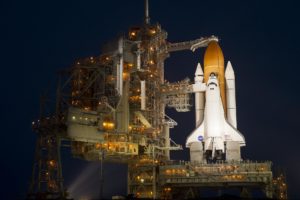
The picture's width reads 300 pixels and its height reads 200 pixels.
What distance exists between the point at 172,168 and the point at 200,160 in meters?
4.60

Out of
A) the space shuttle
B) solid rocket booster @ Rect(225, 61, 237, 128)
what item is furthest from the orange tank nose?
solid rocket booster @ Rect(225, 61, 237, 128)

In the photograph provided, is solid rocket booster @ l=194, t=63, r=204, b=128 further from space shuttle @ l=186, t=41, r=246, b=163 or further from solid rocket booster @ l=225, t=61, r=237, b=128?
solid rocket booster @ l=225, t=61, r=237, b=128

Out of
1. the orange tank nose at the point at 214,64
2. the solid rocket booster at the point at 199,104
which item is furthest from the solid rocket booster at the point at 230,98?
the solid rocket booster at the point at 199,104

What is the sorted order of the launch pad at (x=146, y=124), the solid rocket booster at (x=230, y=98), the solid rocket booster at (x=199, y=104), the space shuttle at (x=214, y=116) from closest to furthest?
1. the launch pad at (x=146, y=124)
2. the space shuttle at (x=214, y=116)
3. the solid rocket booster at (x=230, y=98)
4. the solid rocket booster at (x=199, y=104)

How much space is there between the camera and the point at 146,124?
65500 mm

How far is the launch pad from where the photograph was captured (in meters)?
58.2

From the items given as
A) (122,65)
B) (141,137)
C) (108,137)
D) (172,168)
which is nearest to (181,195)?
(172,168)

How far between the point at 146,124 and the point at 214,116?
361 inches

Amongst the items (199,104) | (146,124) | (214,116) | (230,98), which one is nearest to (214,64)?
(230,98)

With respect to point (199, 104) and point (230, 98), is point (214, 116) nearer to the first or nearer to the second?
point (230, 98)

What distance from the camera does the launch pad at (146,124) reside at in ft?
191

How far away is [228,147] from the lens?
6556 centimetres

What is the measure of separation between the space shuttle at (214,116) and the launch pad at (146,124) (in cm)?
13

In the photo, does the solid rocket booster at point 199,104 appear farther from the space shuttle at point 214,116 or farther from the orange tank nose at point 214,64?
the orange tank nose at point 214,64
